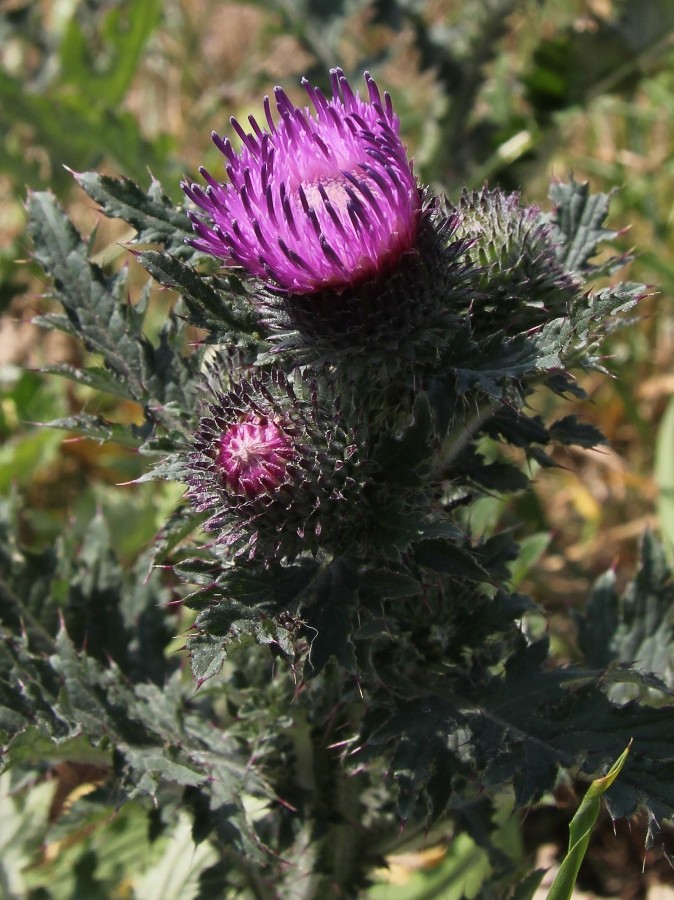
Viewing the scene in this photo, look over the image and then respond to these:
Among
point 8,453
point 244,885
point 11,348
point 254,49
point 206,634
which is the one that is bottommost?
point 244,885

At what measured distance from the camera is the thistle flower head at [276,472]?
2.28m

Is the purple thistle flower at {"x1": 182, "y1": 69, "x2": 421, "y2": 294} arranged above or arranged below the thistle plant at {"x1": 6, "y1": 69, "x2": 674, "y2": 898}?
above

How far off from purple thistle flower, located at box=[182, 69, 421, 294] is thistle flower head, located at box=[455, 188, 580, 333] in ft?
0.91

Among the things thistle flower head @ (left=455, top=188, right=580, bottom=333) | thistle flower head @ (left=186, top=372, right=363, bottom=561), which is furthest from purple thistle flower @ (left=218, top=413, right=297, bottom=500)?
thistle flower head @ (left=455, top=188, right=580, bottom=333)

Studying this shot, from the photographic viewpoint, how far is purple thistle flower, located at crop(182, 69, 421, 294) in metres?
2.18

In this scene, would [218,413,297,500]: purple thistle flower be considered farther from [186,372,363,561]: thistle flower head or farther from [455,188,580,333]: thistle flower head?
[455,188,580,333]: thistle flower head

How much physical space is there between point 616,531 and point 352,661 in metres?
3.54

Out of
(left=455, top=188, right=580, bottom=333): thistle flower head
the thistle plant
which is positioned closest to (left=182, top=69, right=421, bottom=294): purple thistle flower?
the thistle plant

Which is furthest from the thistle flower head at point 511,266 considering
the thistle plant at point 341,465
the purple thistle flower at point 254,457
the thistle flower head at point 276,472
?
the purple thistle flower at point 254,457

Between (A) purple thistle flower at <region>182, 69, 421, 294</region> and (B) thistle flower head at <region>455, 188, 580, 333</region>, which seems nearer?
(A) purple thistle flower at <region>182, 69, 421, 294</region>

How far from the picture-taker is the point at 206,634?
7.30ft

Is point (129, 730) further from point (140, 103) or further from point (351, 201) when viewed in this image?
point (140, 103)

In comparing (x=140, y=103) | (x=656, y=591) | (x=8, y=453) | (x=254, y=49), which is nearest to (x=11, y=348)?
(x=8, y=453)

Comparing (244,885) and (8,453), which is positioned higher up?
(8,453)
